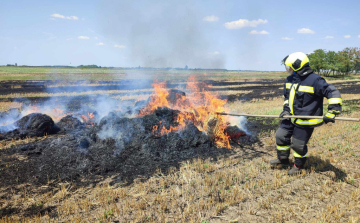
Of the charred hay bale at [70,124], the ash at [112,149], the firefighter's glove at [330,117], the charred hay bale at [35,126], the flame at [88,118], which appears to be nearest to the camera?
the firefighter's glove at [330,117]

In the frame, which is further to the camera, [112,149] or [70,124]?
[70,124]

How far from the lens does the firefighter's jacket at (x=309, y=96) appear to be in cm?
441

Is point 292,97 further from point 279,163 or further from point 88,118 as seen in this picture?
point 88,118

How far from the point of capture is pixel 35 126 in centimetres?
882

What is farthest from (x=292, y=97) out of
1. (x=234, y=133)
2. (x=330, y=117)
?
(x=234, y=133)

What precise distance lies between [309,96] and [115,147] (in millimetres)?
5806

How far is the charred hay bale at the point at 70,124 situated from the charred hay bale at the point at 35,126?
0.65 meters

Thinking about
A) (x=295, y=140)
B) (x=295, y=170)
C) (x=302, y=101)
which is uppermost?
(x=302, y=101)

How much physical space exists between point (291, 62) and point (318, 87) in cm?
82

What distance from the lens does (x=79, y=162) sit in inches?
247

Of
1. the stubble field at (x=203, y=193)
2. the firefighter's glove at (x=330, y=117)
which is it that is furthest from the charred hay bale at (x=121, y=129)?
the firefighter's glove at (x=330, y=117)

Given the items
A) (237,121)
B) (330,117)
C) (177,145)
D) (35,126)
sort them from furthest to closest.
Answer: (237,121) < (35,126) < (177,145) < (330,117)

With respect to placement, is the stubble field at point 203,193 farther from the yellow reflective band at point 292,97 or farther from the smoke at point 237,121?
the smoke at point 237,121

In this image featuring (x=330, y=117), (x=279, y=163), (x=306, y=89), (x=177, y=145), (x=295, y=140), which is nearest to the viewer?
(x=330, y=117)
